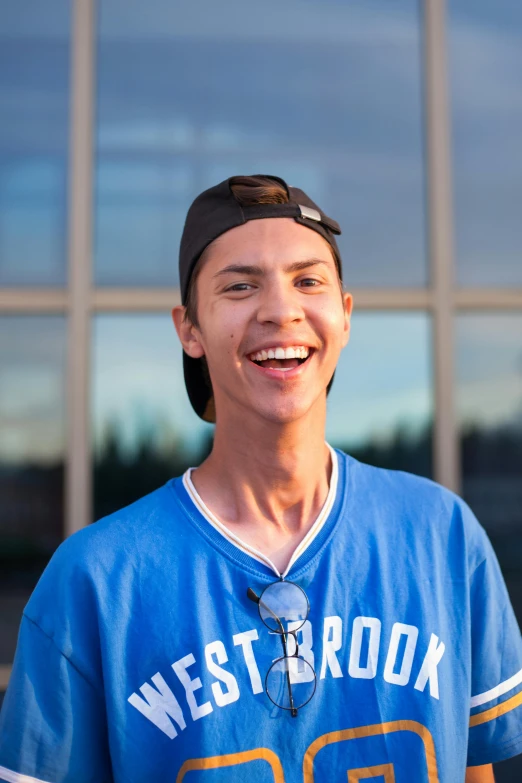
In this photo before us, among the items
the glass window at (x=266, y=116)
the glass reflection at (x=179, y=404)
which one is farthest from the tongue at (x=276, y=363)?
the glass window at (x=266, y=116)

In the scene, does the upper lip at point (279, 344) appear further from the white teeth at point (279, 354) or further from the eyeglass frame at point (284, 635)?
the eyeglass frame at point (284, 635)

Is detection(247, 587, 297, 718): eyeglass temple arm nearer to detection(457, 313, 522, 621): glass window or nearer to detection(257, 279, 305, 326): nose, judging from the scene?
detection(257, 279, 305, 326): nose

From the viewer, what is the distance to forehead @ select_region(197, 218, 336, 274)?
121 cm

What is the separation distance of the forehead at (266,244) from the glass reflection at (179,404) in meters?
1.93

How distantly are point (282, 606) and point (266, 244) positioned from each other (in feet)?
1.89

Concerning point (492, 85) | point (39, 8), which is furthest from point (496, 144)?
point (39, 8)

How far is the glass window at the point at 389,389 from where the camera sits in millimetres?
3191

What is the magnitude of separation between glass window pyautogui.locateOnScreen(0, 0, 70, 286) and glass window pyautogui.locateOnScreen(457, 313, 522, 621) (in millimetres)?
1784

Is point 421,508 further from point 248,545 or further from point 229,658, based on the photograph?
point 229,658

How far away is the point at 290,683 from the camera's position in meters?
1.12

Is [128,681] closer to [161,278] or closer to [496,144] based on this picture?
[161,278]

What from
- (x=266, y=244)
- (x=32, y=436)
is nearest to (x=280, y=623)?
(x=266, y=244)

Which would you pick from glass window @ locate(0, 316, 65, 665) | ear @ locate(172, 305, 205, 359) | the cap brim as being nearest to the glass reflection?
glass window @ locate(0, 316, 65, 665)

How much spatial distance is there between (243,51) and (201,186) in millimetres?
619
